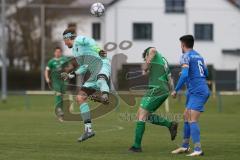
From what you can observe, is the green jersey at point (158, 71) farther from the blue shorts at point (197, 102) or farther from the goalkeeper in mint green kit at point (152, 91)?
the blue shorts at point (197, 102)

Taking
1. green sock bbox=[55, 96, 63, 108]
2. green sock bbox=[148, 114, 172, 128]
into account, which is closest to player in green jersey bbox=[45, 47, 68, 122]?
green sock bbox=[55, 96, 63, 108]

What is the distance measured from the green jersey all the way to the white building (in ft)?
104

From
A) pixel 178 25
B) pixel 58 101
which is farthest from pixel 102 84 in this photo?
pixel 178 25

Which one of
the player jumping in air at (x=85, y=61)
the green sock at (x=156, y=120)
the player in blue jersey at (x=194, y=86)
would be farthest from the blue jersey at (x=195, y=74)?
the player jumping in air at (x=85, y=61)

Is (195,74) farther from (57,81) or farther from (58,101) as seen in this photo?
(57,81)

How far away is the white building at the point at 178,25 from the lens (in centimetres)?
4491

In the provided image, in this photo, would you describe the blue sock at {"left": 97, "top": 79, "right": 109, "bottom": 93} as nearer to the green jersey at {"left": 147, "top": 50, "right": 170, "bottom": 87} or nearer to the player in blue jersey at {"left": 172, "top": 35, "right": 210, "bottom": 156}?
the green jersey at {"left": 147, "top": 50, "right": 170, "bottom": 87}

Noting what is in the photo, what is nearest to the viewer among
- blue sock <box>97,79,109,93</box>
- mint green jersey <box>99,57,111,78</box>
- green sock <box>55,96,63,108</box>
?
blue sock <box>97,79,109,93</box>

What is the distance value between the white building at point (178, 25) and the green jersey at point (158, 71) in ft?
104

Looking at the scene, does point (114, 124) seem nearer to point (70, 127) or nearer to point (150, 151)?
point (70, 127)

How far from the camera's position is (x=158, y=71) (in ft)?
39.9

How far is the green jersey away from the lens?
39.5ft

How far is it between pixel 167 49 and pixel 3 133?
29.3m

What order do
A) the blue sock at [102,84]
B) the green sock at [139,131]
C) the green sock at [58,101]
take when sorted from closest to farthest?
the green sock at [139,131]
the blue sock at [102,84]
the green sock at [58,101]
